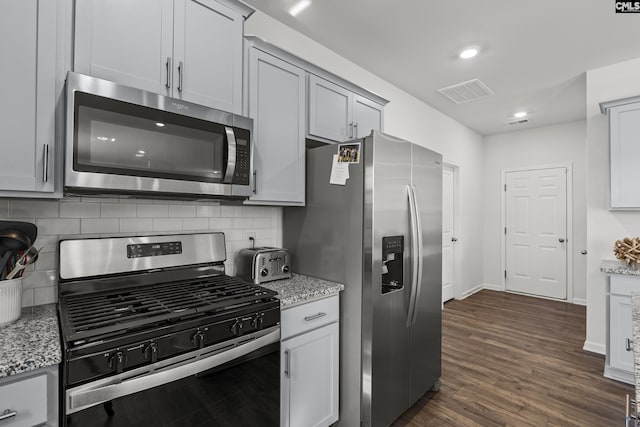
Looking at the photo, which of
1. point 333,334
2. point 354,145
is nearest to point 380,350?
point 333,334

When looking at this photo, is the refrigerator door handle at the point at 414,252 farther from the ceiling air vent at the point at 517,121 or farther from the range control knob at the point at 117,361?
the ceiling air vent at the point at 517,121

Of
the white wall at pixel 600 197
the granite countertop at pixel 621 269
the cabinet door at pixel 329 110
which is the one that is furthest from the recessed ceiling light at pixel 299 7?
the granite countertop at pixel 621 269

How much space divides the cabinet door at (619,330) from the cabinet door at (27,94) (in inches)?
153

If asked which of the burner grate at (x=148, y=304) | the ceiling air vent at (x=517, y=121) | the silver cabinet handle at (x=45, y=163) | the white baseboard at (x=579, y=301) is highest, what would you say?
the ceiling air vent at (x=517, y=121)

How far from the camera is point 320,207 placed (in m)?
2.11

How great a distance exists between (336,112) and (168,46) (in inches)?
47.6

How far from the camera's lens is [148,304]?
4.51 ft

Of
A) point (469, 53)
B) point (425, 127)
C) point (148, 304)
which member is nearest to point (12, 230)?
point (148, 304)

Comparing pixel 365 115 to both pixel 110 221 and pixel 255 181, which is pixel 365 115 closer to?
pixel 255 181

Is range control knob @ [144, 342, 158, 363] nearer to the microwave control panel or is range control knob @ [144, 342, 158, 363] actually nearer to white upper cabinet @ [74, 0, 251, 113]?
the microwave control panel

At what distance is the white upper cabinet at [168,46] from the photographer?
51.3 inches

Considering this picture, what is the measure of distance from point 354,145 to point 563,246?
4.91 metres

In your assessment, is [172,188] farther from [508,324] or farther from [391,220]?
[508,324]

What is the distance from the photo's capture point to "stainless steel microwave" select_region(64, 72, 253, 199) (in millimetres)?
1221
